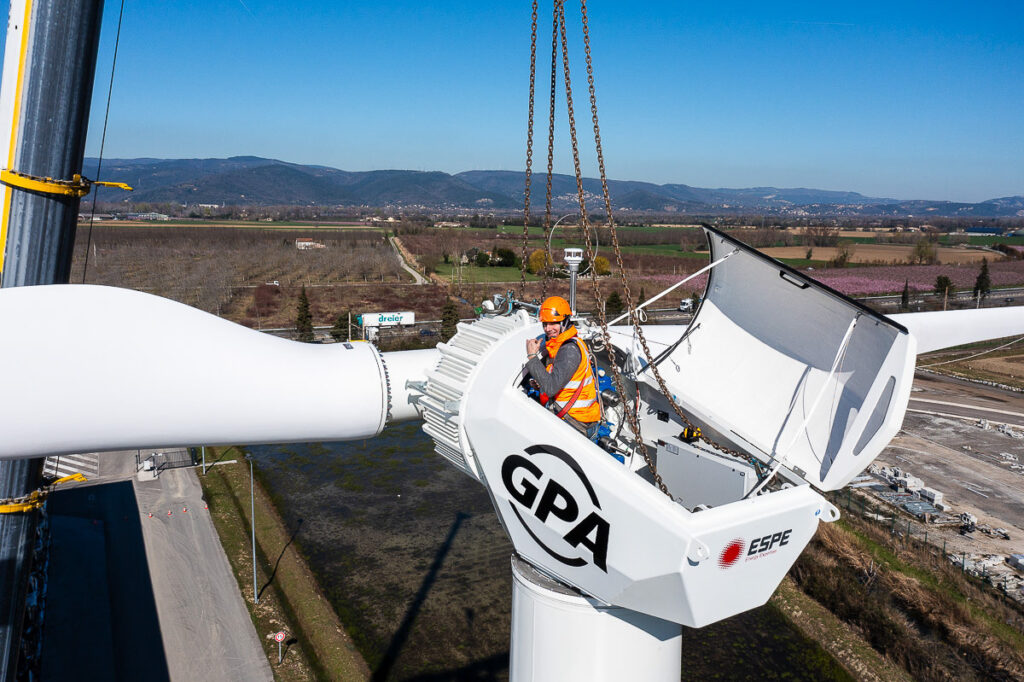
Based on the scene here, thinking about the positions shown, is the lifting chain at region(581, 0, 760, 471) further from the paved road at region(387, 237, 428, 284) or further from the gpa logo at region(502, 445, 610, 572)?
the paved road at region(387, 237, 428, 284)

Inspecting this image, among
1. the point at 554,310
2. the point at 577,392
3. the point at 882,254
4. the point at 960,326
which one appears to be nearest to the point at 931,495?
the point at 960,326

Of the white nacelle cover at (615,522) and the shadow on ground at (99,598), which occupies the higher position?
the white nacelle cover at (615,522)

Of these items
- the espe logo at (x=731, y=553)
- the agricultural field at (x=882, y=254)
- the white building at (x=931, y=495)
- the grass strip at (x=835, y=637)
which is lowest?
the grass strip at (x=835, y=637)

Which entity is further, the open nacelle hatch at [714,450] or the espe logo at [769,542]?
the espe logo at [769,542]

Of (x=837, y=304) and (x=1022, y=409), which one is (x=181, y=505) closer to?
(x=837, y=304)

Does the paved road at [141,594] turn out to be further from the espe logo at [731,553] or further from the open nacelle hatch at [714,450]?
the espe logo at [731,553]

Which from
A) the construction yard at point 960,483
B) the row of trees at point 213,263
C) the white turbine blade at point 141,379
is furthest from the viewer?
the row of trees at point 213,263

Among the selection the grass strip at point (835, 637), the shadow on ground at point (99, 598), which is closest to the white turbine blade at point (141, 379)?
the shadow on ground at point (99, 598)
